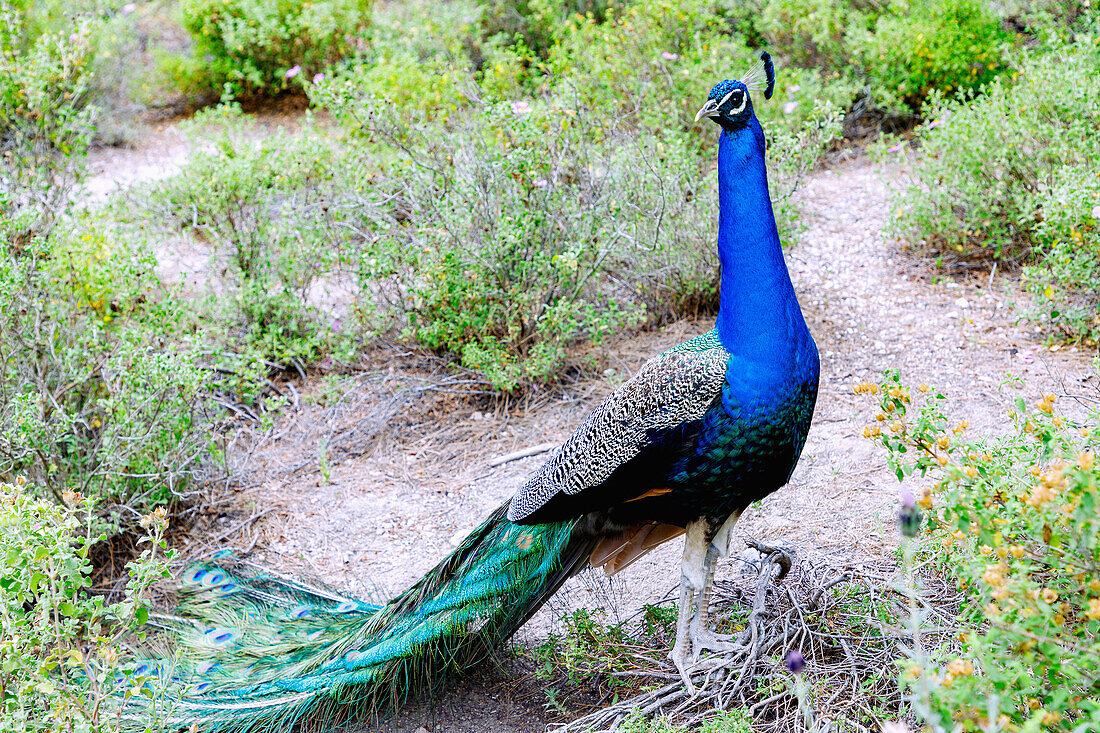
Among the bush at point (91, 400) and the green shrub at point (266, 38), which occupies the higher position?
the green shrub at point (266, 38)

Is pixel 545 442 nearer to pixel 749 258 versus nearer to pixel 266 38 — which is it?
pixel 749 258

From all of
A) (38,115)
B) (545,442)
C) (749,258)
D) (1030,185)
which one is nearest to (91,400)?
(38,115)

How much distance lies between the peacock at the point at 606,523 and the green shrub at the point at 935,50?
4.58 metres

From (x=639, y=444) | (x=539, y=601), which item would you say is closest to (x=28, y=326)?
(x=539, y=601)

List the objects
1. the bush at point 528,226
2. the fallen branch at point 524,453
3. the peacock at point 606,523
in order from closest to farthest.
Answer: the peacock at point 606,523, the fallen branch at point 524,453, the bush at point 528,226

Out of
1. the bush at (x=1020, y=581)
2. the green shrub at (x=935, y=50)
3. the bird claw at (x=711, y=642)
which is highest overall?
the bush at (x=1020, y=581)

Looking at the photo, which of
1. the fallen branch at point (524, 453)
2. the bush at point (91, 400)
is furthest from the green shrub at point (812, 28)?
the bush at point (91, 400)

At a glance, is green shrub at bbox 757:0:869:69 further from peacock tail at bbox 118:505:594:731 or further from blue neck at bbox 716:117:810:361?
peacock tail at bbox 118:505:594:731

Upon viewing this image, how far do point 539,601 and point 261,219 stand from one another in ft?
12.1

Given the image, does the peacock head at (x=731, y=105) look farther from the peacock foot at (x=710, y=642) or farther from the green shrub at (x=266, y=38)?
the green shrub at (x=266, y=38)

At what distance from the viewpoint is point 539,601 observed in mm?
2826

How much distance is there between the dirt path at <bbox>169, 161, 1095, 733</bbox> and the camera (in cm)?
338

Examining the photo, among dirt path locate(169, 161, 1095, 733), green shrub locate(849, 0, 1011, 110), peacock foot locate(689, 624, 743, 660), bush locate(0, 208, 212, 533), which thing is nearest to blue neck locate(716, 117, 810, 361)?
peacock foot locate(689, 624, 743, 660)

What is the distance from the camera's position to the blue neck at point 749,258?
8.05ft
